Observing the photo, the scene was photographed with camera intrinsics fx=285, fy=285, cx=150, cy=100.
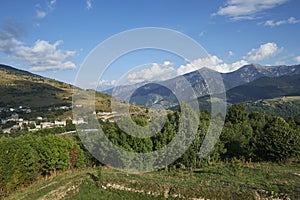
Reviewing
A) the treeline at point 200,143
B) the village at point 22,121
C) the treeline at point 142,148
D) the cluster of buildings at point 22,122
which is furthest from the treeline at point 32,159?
the cluster of buildings at point 22,122

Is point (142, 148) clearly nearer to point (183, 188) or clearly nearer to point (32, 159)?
point (32, 159)

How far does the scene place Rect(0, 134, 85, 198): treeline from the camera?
25.4 meters

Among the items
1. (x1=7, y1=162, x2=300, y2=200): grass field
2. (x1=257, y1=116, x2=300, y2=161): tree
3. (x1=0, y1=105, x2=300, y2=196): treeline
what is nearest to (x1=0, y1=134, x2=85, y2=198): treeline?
(x1=0, y1=105, x2=300, y2=196): treeline

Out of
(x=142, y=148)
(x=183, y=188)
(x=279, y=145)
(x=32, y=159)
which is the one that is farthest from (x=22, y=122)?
(x=183, y=188)

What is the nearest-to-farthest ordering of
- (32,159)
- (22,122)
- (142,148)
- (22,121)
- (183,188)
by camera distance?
(183,188) < (32,159) < (142,148) < (22,122) < (22,121)

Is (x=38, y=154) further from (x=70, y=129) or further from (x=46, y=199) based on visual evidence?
(x=70, y=129)

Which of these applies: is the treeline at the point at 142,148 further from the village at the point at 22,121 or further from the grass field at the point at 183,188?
the village at the point at 22,121

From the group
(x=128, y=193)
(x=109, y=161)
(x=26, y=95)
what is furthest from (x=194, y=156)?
(x=26, y=95)

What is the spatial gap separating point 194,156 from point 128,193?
15740 millimetres

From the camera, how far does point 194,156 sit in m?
36.5

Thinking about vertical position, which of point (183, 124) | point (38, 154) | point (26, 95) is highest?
point (26, 95)

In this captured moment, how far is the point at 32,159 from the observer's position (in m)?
29.0

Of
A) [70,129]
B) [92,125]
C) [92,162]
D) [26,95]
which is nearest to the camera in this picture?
[92,125]

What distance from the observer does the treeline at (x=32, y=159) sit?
25.4 metres
